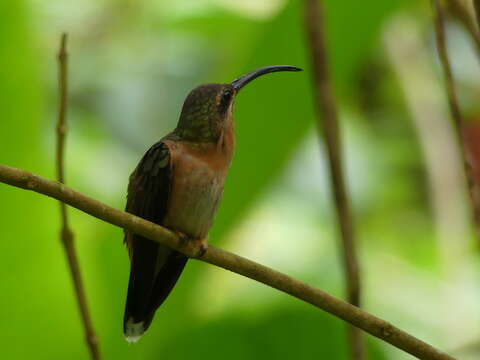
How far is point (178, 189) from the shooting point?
9.41 feet

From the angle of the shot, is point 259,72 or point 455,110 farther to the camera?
point 259,72

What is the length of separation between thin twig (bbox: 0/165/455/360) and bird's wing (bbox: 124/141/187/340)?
554mm

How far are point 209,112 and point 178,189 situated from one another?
342 mm

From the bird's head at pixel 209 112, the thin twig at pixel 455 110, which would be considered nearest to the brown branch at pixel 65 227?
the bird's head at pixel 209 112

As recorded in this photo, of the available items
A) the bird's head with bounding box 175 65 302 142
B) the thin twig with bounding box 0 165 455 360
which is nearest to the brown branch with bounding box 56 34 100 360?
the thin twig with bounding box 0 165 455 360

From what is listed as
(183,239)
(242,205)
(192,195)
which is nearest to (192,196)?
(192,195)

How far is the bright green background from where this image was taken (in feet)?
9.28

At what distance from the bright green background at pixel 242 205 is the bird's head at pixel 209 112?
0.19 metres

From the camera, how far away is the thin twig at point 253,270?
73.4 inches

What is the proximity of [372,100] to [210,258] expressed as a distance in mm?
3508

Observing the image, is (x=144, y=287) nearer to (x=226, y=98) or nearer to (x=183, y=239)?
(x=183, y=239)

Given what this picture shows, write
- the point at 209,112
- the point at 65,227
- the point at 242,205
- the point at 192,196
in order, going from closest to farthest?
the point at 65,227 < the point at 192,196 < the point at 209,112 < the point at 242,205

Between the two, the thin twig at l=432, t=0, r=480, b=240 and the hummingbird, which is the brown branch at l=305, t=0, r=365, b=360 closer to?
the thin twig at l=432, t=0, r=480, b=240

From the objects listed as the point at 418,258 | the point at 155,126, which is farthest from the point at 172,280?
the point at 155,126
